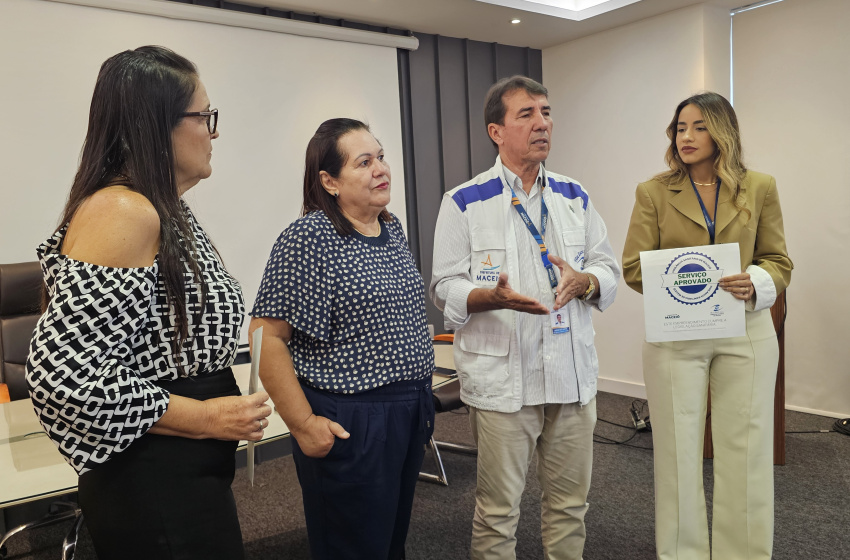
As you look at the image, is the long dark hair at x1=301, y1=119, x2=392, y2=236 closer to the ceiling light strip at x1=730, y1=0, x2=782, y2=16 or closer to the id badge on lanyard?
the id badge on lanyard

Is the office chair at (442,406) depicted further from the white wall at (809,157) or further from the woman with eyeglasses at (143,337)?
the white wall at (809,157)

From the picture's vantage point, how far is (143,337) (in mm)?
1197

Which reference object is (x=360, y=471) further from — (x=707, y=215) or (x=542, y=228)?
(x=707, y=215)

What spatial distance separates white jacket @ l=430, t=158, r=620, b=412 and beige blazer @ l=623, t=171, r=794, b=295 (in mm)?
287

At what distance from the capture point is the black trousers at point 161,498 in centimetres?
121

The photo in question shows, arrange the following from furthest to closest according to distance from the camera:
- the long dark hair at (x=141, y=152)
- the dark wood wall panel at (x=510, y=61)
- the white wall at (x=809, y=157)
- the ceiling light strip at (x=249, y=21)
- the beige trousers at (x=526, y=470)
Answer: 1. the dark wood wall panel at (x=510, y=61)
2. the white wall at (x=809, y=157)
3. the ceiling light strip at (x=249, y=21)
4. the beige trousers at (x=526, y=470)
5. the long dark hair at (x=141, y=152)

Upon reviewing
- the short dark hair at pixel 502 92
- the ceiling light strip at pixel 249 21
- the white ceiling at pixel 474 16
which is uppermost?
the white ceiling at pixel 474 16

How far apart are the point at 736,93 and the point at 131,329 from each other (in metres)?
5.33

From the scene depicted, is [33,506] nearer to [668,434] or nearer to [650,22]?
[668,434]

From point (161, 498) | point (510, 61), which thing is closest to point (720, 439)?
point (161, 498)

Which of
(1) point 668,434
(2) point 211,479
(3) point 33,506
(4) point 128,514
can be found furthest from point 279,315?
(3) point 33,506

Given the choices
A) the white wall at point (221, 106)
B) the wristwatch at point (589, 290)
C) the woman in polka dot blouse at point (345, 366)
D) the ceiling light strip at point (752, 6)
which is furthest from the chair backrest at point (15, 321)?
the ceiling light strip at point (752, 6)

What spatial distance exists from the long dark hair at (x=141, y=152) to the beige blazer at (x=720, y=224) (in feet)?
5.98

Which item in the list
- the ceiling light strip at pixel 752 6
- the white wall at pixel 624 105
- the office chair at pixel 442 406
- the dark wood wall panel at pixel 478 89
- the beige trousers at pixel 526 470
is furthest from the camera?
the dark wood wall panel at pixel 478 89
